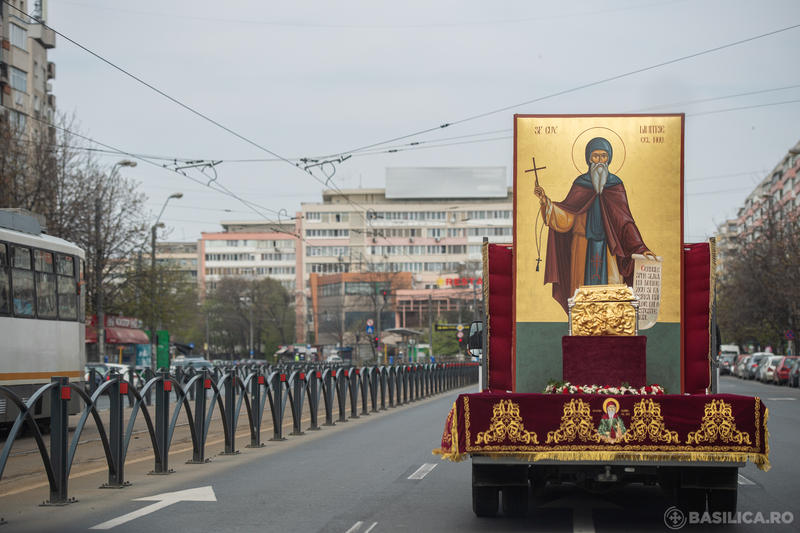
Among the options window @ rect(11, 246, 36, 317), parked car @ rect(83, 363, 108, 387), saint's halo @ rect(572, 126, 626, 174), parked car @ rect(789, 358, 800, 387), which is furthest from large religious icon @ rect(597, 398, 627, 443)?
parked car @ rect(789, 358, 800, 387)

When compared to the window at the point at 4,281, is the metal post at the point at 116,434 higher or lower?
lower

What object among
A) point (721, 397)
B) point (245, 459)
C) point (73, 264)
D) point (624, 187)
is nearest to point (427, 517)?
point (721, 397)

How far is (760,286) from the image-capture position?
2447 inches

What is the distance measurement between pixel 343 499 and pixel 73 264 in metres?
12.3

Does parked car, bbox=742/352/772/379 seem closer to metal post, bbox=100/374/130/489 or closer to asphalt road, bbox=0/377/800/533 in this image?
asphalt road, bbox=0/377/800/533

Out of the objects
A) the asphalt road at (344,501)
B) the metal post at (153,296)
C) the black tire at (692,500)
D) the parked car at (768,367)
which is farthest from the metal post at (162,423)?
the parked car at (768,367)

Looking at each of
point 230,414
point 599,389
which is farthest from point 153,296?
point 599,389

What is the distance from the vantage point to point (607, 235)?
10.5 m

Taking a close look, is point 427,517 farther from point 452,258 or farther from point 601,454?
point 452,258

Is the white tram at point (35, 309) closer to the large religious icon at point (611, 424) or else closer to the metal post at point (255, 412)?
the metal post at point (255, 412)

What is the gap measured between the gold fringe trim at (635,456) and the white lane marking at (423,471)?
415 centimetres

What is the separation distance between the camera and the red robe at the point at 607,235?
1043 centimetres

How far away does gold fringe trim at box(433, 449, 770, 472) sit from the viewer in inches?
326

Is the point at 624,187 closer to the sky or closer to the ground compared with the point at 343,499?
closer to the sky
